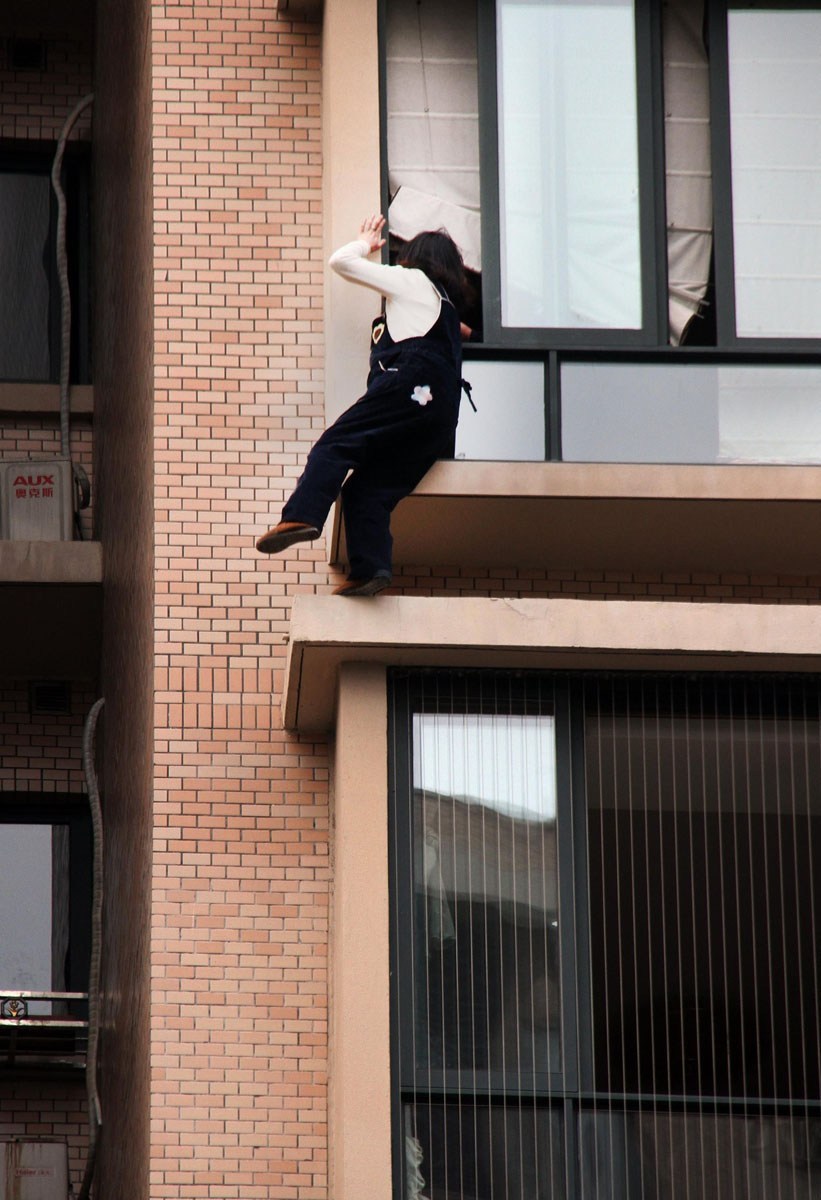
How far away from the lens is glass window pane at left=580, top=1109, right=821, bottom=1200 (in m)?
10.5

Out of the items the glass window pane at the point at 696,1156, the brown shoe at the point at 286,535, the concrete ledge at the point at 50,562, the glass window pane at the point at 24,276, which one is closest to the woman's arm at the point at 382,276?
the brown shoe at the point at 286,535

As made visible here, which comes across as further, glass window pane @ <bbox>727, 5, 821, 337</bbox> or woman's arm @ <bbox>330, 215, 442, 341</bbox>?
glass window pane @ <bbox>727, 5, 821, 337</bbox>

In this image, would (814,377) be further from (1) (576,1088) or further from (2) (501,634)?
(1) (576,1088)

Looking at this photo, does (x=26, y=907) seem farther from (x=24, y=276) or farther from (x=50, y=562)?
(x=24, y=276)

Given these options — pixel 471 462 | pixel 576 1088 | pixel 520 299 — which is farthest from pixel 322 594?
pixel 576 1088

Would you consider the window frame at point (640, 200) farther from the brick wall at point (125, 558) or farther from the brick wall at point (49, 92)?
the brick wall at point (49, 92)

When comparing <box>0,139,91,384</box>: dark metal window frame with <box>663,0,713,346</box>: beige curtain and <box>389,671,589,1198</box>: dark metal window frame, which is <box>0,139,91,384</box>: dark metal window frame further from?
<box>389,671,589,1198</box>: dark metal window frame

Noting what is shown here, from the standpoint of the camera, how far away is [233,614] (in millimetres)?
11711

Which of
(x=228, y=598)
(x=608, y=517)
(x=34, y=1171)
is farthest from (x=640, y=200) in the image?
(x=34, y=1171)

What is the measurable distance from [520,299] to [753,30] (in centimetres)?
207

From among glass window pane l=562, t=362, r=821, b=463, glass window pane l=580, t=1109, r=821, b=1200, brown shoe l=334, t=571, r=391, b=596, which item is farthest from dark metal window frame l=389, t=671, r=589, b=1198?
glass window pane l=562, t=362, r=821, b=463

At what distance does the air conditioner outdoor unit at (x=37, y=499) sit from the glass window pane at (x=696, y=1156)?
24.2 feet

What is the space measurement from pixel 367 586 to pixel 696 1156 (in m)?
3.10

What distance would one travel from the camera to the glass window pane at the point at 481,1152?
10461 mm
